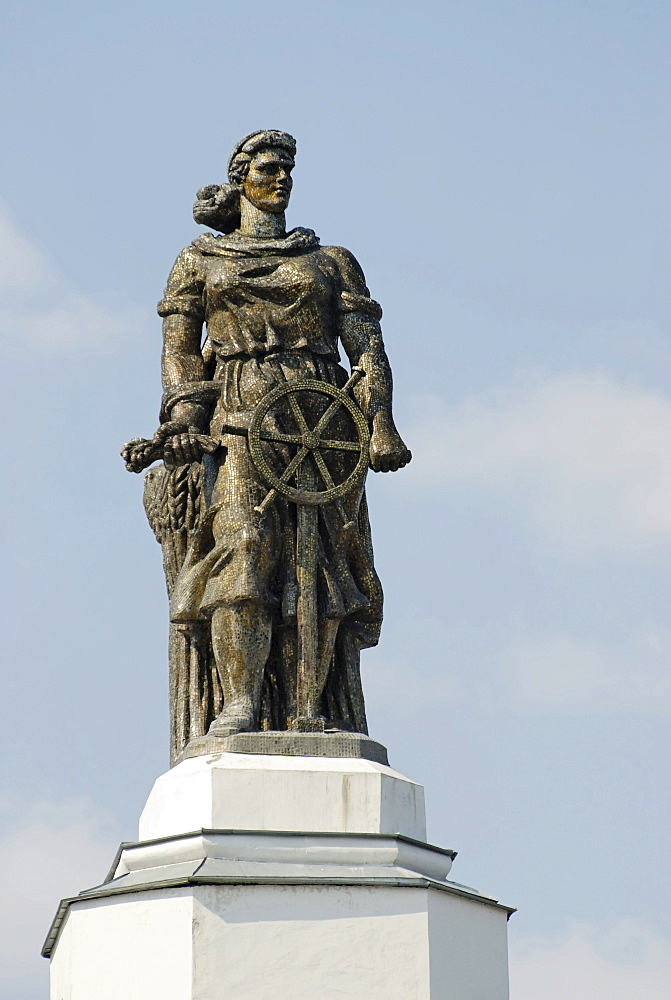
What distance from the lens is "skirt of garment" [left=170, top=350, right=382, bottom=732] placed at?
1398 cm

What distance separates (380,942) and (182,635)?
8.42 feet

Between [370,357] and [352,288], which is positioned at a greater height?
[352,288]

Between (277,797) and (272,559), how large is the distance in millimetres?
1562

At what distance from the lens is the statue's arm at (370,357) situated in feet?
47.1

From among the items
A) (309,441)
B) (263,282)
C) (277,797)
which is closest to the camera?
(277,797)

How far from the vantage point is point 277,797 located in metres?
13.4

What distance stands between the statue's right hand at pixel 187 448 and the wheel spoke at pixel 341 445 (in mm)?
707

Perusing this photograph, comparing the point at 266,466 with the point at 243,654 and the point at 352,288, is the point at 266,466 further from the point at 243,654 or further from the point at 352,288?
the point at 352,288

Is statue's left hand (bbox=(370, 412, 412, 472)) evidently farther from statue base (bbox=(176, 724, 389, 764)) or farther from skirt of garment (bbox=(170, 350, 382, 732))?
statue base (bbox=(176, 724, 389, 764))

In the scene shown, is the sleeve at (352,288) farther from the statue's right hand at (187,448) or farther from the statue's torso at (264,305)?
the statue's right hand at (187,448)

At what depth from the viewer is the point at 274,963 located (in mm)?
12836

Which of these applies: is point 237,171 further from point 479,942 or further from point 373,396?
point 479,942

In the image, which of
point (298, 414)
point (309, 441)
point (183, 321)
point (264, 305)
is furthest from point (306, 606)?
point (183, 321)

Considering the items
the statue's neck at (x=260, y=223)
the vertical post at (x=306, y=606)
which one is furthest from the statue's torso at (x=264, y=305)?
the vertical post at (x=306, y=606)
